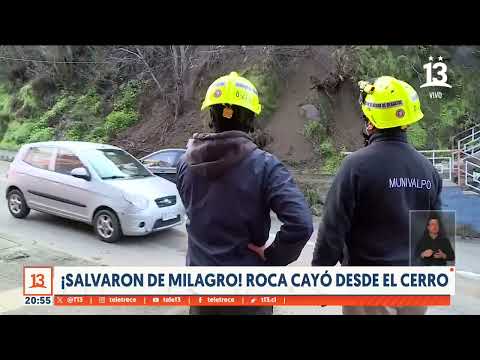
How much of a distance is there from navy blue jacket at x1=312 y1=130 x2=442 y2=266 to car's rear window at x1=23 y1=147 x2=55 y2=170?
7.12 ft

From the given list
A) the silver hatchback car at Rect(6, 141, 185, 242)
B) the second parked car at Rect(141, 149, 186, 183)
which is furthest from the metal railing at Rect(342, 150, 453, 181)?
the silver hatchback car at Rect(6, 141, 185, 242)

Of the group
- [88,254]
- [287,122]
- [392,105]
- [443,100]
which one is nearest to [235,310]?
[88,254]

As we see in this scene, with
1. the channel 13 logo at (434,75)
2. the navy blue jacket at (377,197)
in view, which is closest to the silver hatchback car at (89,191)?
the navy blue jacket at (377,197)

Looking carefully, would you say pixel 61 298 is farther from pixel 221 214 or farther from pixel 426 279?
pixel 426 279

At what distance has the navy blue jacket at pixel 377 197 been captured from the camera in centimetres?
175

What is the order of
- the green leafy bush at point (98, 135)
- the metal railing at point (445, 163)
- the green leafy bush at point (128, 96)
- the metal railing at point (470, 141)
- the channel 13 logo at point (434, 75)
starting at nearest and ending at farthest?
the metal railing at point (445, 163)
the channel 13 logo at point (434, 75)
the metal railing at point (470, 141)
the green leafy bush at point (98, 135)
the green leafy bush at point (128, 96)

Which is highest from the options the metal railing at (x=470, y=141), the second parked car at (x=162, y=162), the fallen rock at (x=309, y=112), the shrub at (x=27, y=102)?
the fallen rock at (x=309, y=112)

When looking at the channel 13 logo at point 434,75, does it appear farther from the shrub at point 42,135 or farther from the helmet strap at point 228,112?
the shrub at point 42,135

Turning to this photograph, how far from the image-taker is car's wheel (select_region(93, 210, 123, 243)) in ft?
9.95

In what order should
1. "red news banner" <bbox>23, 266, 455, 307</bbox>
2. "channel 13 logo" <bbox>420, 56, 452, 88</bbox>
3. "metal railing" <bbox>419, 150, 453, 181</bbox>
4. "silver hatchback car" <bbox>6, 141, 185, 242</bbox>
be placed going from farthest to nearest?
"silver hatchback car" <bbox>6, 141, 185, 242</bbox>
"channel 13 logo" <bbox>420, 56, 452, 88</bbox>
"metal railing" <bbox>419, 150, 453, 181</bbox>
"red news banner" <bbox>23, 266, 455, 307</bbox>

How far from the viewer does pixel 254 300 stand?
2326 millimetres

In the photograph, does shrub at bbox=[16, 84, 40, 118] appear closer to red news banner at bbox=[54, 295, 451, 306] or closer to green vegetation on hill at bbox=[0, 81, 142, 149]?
green vegetation on hill at bbox=[0, 81, 142, 149]

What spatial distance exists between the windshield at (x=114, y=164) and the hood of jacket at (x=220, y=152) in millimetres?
1568

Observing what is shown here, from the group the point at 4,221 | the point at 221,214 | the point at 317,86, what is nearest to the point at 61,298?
the point at 4,221
